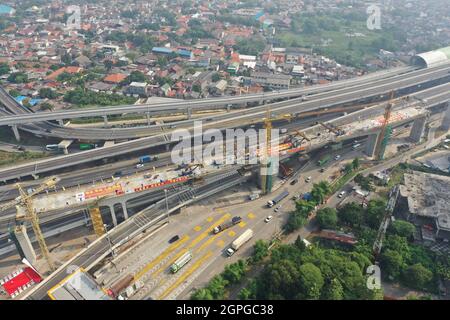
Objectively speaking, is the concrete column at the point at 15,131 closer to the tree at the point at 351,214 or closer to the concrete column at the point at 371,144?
the tree at the point at 351,214

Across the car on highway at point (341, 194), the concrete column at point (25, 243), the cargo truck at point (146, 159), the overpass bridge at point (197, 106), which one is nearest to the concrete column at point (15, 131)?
the overpass bridge at point (197, 106)

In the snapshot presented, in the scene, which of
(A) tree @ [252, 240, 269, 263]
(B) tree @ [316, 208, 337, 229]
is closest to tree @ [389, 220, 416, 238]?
(B) tree @ [316, 208, 337, 229]

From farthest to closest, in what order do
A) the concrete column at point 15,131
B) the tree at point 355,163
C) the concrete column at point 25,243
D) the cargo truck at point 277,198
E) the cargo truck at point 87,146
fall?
the concrete column at point 15,131 < the cargo truck at point 87,146 < the tree at point 355,163 < the cargo truck at point 277,198 < the concrete column at point 25,243

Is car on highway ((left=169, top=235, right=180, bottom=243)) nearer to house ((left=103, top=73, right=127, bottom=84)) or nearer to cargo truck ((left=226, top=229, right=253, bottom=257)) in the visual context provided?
cargo truck ((left=226, top=229, right=253, bottom=257))

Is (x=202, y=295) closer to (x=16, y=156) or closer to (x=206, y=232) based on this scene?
(x=206, y=232)

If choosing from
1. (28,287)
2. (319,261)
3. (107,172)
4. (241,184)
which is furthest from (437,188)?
(28,287)

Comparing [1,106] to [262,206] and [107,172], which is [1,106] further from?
[262,206]
